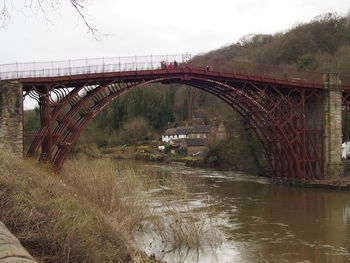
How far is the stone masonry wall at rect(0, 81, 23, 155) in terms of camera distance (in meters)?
20.3

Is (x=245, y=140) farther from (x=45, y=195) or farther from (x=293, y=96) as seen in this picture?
(x=45, y=195)

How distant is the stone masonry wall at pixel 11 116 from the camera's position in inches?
801

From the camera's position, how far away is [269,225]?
687 inches

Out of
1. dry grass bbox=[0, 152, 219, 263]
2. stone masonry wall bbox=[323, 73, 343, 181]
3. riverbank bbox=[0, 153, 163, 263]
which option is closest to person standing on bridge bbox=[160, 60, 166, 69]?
stone masonry wall bbox=[323, 73, 343, 181]

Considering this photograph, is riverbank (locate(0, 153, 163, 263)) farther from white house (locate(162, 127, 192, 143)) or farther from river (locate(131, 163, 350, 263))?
white house (locate(162, 127, 192, 143))

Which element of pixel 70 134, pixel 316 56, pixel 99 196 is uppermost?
pixel 316 56

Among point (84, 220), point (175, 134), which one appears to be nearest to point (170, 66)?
point (84, 220)

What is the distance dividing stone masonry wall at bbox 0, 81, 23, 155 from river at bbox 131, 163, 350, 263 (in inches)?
277

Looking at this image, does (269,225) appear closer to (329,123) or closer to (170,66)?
(170,66)

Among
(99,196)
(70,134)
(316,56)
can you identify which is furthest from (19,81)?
(316,56)

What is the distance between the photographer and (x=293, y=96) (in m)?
33.1

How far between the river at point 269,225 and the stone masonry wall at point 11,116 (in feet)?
23.1

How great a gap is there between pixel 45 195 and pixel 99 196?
4.56m

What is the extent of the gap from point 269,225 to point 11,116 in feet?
41.9
